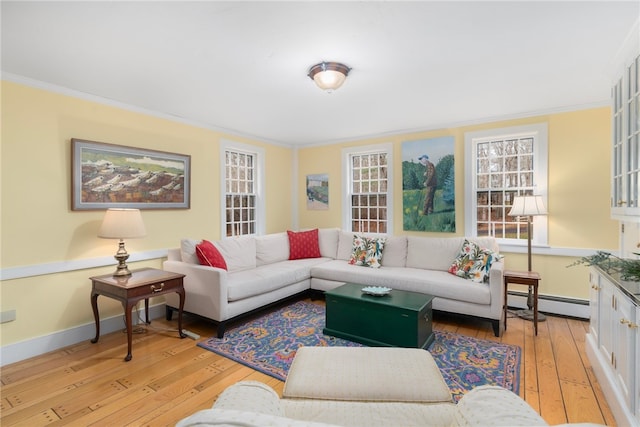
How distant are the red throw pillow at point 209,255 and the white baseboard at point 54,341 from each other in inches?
40.7

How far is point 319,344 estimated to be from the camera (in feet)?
9.79

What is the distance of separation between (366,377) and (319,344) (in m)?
1.56

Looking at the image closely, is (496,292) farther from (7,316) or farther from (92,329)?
(7,316)

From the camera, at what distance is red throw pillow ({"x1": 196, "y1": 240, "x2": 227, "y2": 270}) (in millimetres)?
3499

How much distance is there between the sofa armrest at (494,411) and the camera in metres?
0.87

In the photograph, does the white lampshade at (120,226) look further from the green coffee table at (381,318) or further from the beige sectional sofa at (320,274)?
the green coffee table at (381,318)

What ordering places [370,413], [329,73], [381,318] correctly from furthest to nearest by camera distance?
[381,318], [329,73], [370,413]

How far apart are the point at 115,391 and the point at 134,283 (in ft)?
2.87

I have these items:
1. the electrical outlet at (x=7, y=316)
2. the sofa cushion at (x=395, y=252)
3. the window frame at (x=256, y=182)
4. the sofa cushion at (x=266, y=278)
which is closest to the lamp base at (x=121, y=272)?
the electrical outlet at (x=7, y=316)

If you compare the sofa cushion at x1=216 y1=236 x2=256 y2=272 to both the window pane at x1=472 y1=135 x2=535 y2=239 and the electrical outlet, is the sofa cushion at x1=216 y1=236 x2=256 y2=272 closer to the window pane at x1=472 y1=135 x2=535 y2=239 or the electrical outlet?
the electrical outlet

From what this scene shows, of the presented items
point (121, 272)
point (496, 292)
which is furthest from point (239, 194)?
point (496, 292)

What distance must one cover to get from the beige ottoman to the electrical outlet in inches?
107

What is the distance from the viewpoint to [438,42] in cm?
220

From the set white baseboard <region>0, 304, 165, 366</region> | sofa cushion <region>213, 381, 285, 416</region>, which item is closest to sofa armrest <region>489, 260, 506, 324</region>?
sofa cushion <region>213, 381, 285, 416</region>
